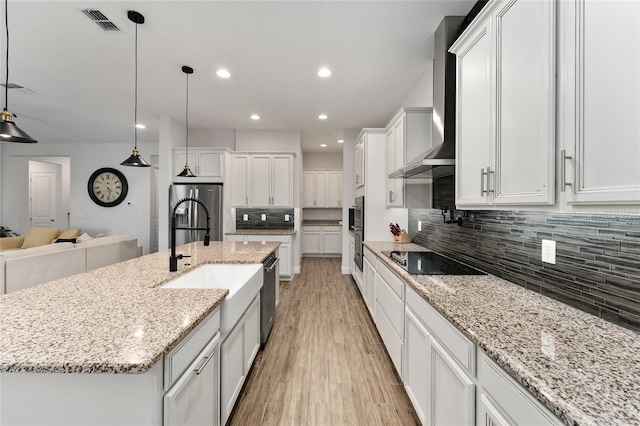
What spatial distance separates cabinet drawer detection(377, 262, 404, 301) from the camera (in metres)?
1.93

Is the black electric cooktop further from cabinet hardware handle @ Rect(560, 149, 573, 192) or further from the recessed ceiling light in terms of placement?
the recessed ceiling light

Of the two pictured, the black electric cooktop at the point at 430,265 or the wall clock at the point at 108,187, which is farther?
the wall clock at the point at 108,187

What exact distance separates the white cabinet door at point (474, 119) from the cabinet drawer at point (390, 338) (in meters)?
1.14

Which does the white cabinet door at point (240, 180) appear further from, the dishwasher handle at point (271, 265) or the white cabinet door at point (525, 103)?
the white cabinet door at point (525, 103)

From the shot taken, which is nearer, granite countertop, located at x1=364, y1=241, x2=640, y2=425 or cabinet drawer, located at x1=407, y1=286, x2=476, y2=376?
granite countertop, located at x1=364, y1=241, x2=640, y2=425

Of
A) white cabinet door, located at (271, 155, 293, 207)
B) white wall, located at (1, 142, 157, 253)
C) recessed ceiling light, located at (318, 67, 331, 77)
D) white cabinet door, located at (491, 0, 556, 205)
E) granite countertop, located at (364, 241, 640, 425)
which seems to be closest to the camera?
granite countertop, located at (364, 241, 640, 425)

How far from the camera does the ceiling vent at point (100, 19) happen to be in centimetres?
217

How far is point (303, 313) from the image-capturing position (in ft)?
11.2

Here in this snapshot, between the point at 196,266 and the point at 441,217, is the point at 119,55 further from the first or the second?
the point at 441,217

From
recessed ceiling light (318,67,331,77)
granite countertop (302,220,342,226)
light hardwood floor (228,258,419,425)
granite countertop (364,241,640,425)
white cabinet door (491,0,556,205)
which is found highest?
recessed ceiling light (318,67,331,77)

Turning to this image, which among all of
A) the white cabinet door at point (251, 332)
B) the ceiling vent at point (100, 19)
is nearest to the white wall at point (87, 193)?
the ceiling vent at point (100, 19)

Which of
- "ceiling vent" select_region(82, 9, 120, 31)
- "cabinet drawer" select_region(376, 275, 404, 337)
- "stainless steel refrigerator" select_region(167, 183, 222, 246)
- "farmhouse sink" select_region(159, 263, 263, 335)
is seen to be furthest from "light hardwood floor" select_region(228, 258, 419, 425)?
"ceiling vent" select_region(82, 9, 120, 31)

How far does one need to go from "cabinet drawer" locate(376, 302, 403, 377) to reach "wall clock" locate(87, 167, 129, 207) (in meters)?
6.91

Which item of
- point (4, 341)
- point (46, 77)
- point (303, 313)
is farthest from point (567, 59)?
point (46, 77)
